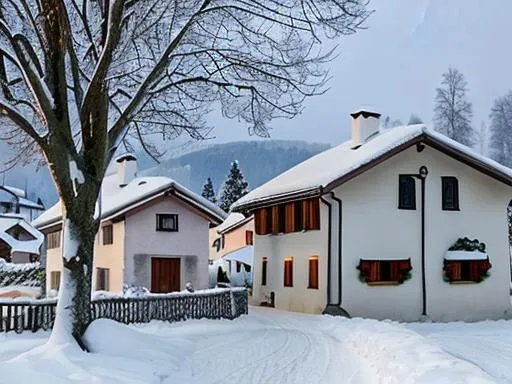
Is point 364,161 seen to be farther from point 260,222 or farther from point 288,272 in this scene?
point 260,222

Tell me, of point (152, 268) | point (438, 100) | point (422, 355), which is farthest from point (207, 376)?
point (438, 100)

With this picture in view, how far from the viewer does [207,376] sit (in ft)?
34.7

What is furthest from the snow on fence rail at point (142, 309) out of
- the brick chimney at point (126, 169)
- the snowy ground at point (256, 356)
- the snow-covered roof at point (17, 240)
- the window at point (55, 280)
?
the snow-covered roof at point (17, 240)

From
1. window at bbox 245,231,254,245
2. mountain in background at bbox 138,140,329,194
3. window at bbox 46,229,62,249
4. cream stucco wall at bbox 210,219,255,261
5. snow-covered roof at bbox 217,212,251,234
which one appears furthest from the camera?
mountain in background at bbox 138,140,329,194

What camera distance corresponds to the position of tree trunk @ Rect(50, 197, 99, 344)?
11508 millimetres

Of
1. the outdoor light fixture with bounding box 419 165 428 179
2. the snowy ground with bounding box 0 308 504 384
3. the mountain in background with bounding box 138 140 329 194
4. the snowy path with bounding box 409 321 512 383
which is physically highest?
the mountain in background with bounding box 138 140 329 194

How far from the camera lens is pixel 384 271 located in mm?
21938

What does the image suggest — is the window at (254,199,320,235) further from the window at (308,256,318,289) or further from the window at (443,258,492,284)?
the window at (443,258,492,284)

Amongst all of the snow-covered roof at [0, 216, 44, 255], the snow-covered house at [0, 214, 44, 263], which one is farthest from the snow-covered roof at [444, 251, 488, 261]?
the snow-covered roof at [0, 216, 44, 255]

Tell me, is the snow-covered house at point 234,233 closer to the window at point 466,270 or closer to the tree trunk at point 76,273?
the window at point 466,270

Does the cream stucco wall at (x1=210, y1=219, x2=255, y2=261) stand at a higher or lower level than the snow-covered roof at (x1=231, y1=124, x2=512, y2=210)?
lower

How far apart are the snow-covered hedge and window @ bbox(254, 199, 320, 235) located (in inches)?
714

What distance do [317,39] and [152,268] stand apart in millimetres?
14926

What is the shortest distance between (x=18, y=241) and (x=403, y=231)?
138ft
